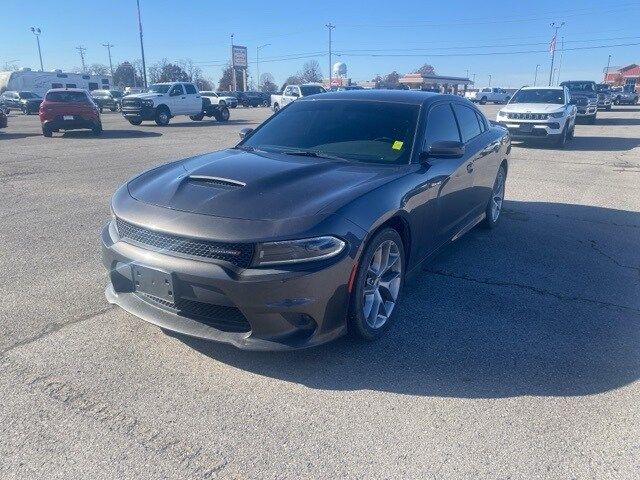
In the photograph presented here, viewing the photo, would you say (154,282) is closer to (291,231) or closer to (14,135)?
(291,231)

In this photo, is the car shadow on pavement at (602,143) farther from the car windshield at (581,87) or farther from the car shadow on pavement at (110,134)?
the car shadow on pavement at (110,134)

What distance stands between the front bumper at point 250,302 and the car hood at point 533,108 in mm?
14152

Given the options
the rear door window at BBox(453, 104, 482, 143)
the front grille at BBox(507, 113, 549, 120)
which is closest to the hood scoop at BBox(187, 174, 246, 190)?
the rear door window at BBox(453, 104, 482, 143)

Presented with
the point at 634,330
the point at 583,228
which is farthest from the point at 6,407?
the point at 583,228

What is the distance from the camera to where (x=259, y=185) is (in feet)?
11.0

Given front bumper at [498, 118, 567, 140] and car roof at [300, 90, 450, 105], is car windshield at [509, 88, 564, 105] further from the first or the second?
car roof at [300, 90, 450, 105]

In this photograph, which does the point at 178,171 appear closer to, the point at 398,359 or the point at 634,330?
the point at 398,359

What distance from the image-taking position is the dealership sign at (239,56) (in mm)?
75562

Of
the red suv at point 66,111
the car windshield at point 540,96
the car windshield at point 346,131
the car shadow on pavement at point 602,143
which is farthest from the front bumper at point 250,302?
the red suv at point 66,111

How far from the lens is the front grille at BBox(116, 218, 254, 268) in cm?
288

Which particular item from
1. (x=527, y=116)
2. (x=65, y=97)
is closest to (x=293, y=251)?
(x=527, y=116)

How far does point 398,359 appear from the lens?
333cm

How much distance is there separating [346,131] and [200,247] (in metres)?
1.95

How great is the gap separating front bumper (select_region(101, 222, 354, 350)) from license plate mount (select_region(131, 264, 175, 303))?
0.08 feet
